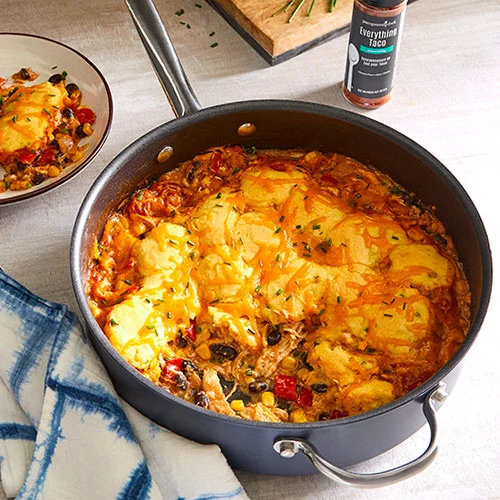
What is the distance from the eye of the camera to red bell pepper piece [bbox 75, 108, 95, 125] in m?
2.49

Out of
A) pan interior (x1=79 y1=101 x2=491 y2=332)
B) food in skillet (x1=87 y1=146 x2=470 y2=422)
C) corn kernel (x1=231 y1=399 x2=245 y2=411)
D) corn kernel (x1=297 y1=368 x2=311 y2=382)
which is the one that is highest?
pan interior (x1=79 y1=101 x2=491 y2=332)

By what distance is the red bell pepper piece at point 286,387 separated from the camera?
190cm

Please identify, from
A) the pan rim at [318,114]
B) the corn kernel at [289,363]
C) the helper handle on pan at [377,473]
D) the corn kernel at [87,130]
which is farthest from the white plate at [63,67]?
the helper handle on pan at [377,473]

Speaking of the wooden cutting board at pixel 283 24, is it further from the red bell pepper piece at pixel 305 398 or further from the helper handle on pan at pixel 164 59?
the red bell pepper piece at pixel 305 398

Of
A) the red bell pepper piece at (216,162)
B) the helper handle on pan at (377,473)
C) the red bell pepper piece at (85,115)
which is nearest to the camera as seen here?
the helper handle on pan at (377,473)

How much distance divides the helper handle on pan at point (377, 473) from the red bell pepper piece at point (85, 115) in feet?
4.11

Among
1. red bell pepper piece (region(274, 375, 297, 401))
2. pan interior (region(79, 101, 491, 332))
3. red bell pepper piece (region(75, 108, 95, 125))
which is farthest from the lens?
red bell pepper piece (region(75, 108, 95, 125))

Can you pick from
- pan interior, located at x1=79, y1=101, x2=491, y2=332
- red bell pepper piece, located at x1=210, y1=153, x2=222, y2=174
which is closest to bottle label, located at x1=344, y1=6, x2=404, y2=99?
pan interior, located at x1=79, y1=101, x2=491, y2=332

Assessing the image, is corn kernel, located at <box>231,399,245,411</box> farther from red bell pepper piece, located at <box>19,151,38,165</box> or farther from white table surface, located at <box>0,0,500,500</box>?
red bell pepper piece, located at <box>19,151,38,165</box>

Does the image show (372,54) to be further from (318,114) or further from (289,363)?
(289,363)

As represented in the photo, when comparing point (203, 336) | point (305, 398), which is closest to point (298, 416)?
point (305, 398)

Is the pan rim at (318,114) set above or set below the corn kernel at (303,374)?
above

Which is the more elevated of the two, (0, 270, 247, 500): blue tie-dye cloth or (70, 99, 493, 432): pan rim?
(70, 99, 493, 432): pan rim

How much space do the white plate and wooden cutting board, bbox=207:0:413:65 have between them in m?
0.52
